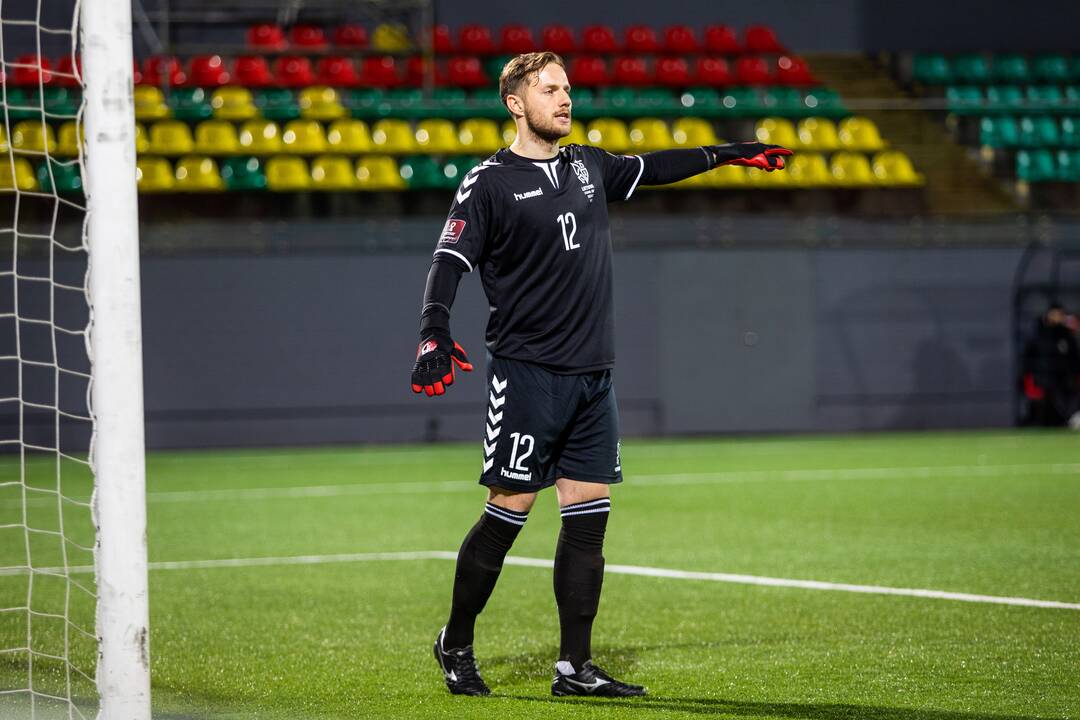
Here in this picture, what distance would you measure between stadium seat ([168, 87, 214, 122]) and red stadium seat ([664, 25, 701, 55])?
7112 millimetres

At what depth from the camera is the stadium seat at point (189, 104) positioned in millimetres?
18453

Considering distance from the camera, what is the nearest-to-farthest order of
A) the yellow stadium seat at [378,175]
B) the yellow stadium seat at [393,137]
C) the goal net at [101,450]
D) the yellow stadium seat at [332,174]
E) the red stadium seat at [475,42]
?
the goal net at [101,450] < the yellow stadium seat at [332,174] < the yellow stadium seat at [378,175] < the yellow stadium seat at [393,137] < the red stadium seat at [475,42]

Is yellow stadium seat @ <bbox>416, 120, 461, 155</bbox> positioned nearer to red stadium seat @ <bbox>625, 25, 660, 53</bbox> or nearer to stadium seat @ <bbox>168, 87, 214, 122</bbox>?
stadium seat @ <bbox>168, 87, 214, 122</bbox>

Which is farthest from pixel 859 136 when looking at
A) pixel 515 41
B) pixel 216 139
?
pixel 216 139

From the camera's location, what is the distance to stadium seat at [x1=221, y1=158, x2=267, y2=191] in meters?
18.2

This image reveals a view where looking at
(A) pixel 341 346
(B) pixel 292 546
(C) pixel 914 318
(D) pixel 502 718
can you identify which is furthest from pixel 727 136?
(D) pixel 502 718

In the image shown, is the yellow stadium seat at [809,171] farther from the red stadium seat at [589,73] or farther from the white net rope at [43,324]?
the white net rope at [43,324]

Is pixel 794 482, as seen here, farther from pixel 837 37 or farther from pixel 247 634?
pixel 837 37

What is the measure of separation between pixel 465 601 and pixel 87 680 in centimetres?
143

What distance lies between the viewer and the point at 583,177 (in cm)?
498

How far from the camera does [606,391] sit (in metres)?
4.96

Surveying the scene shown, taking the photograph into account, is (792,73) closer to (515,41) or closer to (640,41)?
(640,41)

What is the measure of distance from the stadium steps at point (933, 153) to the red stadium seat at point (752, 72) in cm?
131

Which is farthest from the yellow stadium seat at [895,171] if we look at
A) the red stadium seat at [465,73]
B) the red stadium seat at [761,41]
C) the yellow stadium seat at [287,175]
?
the yellow stadium seat at [287,175]
